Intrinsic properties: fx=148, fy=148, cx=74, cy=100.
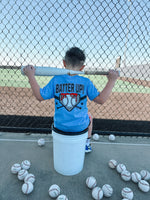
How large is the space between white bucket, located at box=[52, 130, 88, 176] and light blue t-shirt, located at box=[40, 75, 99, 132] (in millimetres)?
97

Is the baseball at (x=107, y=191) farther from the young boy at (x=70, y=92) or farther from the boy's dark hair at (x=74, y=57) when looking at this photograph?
the boy's dark hair at (x=74, y=57)

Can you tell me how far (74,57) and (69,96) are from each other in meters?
0.40

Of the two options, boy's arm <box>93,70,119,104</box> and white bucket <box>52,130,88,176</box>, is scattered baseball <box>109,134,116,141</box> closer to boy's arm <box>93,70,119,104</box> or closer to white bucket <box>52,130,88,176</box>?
white bucket <box>52,130,88,176</box>

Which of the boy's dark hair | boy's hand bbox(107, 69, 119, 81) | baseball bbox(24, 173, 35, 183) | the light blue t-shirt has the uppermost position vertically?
the boy's dark hair

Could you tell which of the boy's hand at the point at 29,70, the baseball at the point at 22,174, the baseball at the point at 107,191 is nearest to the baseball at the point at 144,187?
the baseball at the point at 107,191

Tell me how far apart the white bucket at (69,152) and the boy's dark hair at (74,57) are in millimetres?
761

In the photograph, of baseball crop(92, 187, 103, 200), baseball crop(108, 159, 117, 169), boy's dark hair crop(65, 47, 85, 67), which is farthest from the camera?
baseball crop(108, 159, 117, 169)

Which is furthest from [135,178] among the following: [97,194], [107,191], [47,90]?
[47,90]

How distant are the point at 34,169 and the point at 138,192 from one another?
3.85 ft

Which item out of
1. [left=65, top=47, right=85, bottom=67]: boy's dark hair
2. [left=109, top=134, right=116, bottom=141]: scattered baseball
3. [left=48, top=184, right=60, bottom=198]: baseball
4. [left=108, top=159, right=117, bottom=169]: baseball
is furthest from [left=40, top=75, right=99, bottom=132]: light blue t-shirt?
[left=109, top=134, right=116, bottom=141]: scattered baseball

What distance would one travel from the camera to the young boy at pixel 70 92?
1.54m

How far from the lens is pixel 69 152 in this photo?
1.61 m

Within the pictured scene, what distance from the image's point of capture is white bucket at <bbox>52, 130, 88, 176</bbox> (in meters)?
1.57

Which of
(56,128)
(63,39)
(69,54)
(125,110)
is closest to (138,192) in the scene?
(56,128)
